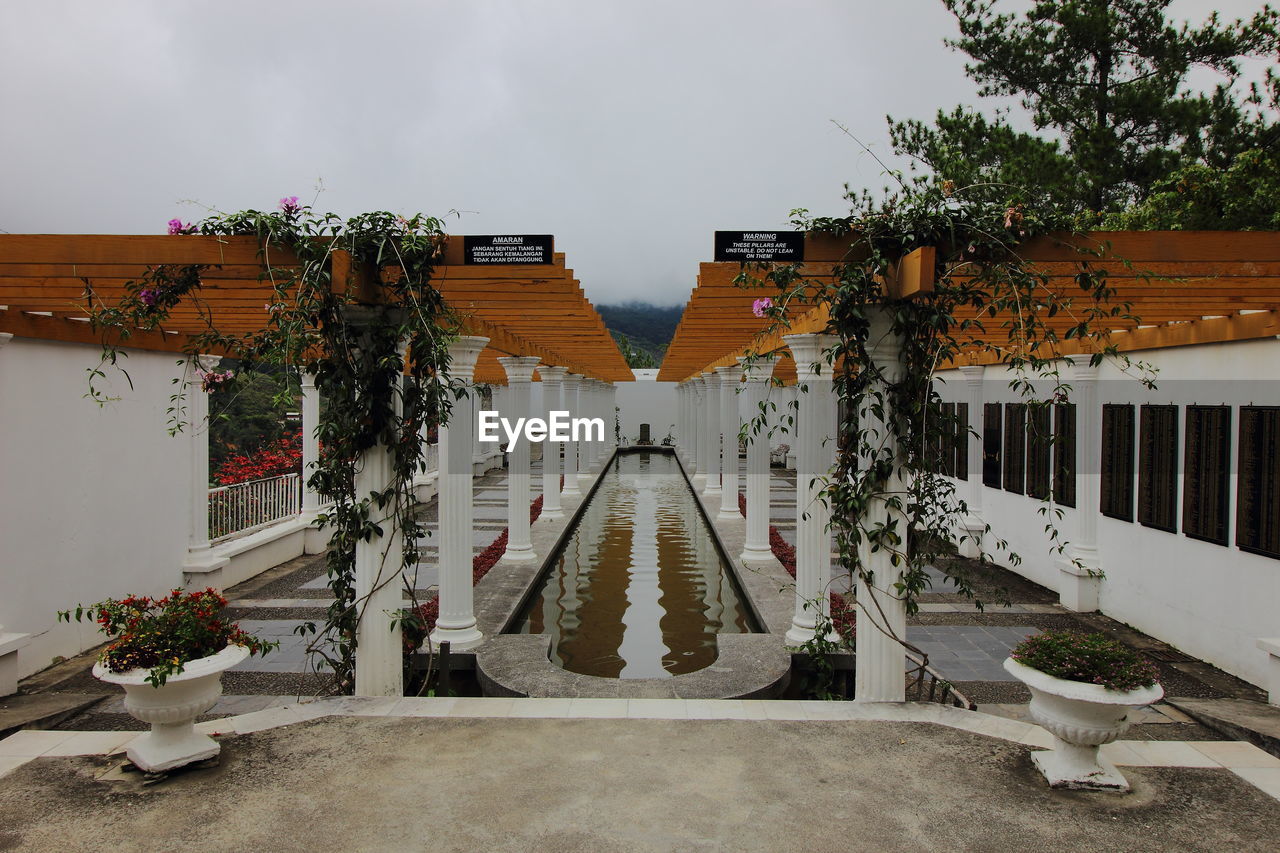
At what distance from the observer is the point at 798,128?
17.5 m

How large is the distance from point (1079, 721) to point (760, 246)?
3180 mm

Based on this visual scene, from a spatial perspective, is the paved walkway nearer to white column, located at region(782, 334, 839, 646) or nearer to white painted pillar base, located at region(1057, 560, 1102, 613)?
white column, located at region(782, 334, 839, 646)

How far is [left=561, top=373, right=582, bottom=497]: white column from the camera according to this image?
16.5 metres

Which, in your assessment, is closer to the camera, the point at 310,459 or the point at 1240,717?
the point at 1240,717

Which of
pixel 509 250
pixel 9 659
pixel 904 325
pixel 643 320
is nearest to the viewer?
pixel 904 325

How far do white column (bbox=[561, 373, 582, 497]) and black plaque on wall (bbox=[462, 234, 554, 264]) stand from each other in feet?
37.0

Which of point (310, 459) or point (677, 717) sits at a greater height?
point (310, 459)

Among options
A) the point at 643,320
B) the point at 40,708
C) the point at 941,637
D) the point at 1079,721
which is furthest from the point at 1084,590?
the point at 643,320

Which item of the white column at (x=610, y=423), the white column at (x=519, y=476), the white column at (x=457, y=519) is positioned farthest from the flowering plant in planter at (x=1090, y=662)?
the white column at (x=610, y=423)

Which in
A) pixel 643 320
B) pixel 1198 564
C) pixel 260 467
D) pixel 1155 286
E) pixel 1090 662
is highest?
pixel 643 320

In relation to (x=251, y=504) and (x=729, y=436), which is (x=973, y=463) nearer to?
(x=729, y=436)

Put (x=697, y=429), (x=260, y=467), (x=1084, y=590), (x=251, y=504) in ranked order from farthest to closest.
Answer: (x=697, y=429) → (x=260, y=467) → (x=251, y=504) → (x=1084, y=590)

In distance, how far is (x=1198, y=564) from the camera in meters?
7.21

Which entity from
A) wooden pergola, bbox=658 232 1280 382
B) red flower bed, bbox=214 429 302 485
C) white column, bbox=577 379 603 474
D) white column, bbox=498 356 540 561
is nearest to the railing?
red flower bed, bbox=214 429 302 485
